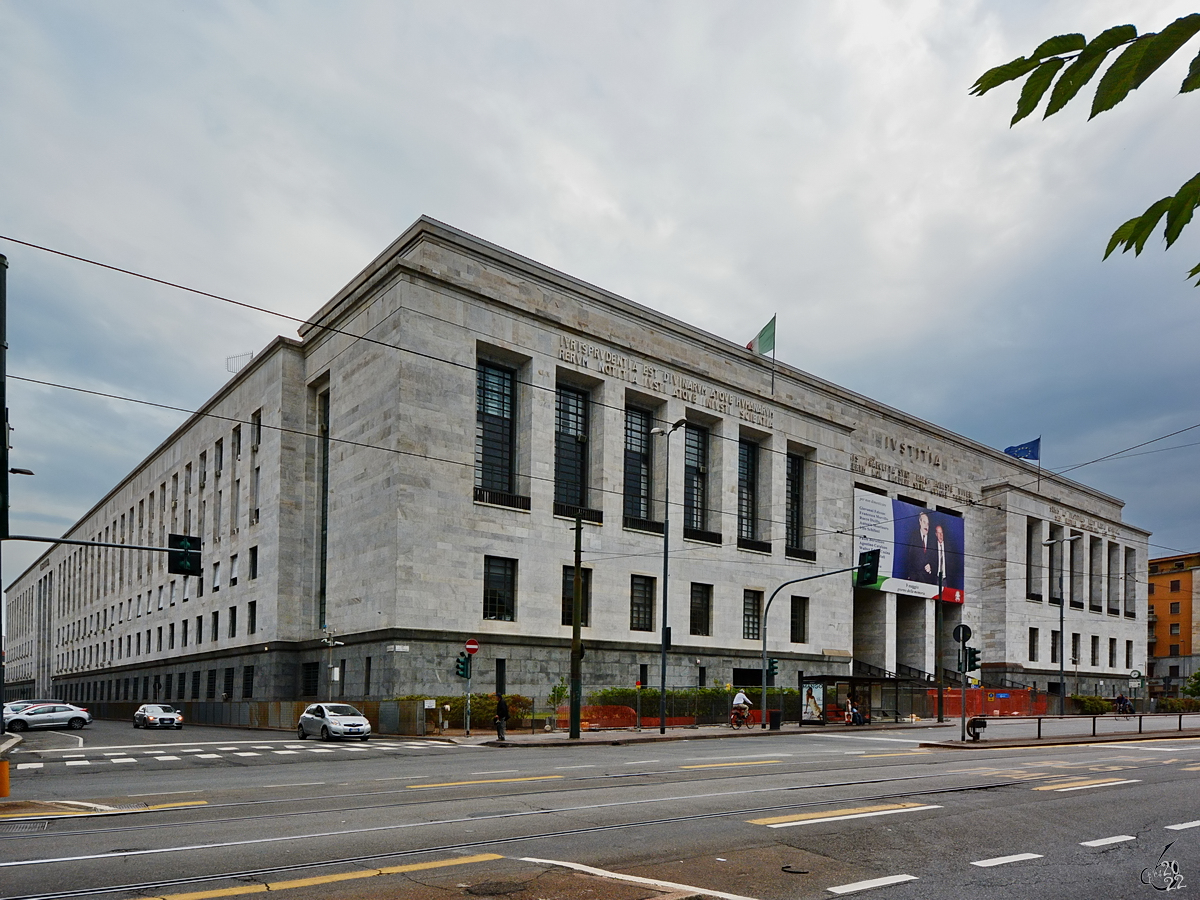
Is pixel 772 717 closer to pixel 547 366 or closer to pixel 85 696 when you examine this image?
pixel 547 366

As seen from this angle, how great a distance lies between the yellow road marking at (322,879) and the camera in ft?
28.4

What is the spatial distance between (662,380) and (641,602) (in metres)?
12.0

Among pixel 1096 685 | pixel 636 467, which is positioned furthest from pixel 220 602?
pixel 1096 685

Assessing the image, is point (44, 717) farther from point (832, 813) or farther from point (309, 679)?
point (832, 813)

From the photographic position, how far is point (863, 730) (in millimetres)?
44156

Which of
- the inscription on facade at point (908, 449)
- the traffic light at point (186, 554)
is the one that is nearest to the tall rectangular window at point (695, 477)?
the inscription on facade at point (908, 449)

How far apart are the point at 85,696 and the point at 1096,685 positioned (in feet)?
321

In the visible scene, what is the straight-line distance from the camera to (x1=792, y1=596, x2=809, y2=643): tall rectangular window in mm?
60094

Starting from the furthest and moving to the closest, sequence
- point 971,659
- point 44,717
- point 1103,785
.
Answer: point 44,717, point 971,659, point 1103,785

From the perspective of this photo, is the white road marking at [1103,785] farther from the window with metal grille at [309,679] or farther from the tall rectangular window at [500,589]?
the window with metal grille at [309,679]

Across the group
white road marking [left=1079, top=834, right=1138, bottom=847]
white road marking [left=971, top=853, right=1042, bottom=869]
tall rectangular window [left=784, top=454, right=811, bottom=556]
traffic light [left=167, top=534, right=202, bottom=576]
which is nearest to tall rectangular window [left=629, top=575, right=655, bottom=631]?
tall rectangular window [left=784, top=454, right=811, bottom=556]

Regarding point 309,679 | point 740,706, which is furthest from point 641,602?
point 309,679

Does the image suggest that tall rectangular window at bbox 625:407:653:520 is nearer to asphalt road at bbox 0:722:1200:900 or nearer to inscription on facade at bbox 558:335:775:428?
inscription on facade at bbox 558:335:775:428

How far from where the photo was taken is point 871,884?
30.0ft
